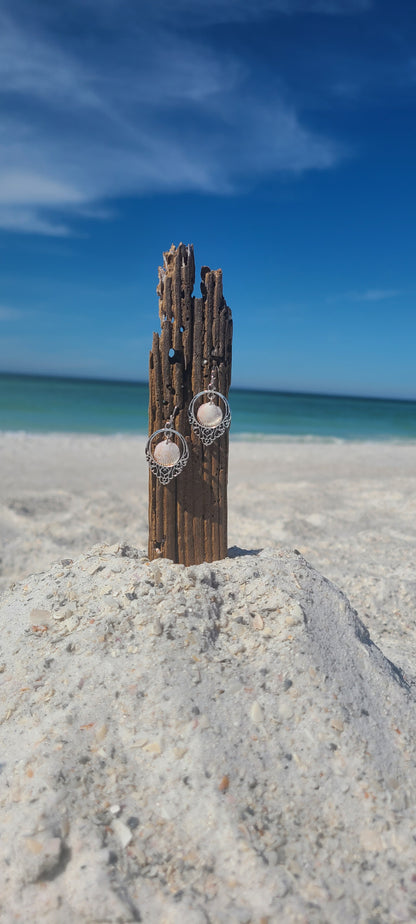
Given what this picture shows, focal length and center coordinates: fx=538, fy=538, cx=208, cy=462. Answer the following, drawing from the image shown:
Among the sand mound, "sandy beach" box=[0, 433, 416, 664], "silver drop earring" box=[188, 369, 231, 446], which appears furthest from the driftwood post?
"sandy beach" box=[0, 433, 416, 664]

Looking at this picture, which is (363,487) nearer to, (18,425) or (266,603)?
(266,603)

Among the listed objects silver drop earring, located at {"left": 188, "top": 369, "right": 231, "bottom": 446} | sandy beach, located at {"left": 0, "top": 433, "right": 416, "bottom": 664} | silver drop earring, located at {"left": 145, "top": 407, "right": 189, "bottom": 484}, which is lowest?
sandy beach, located at {"left": 0, "top": 433, "right": 416, "bottom": 664}

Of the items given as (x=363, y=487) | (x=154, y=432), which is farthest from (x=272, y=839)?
(x=363, y=487)

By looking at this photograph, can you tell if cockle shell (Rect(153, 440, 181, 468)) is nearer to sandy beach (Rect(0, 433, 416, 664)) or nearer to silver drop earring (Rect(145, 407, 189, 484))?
silver drop earring (Rect(145, 407, 189, 484))

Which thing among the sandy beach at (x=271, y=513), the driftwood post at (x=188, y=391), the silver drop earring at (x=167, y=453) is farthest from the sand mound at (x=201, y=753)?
the sandy beach at (x=271, y=513)

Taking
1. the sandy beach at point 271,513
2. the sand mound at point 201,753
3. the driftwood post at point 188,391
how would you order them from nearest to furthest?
the sand mound at point 201,753 < the driftwood post at point 188,391 < the sandy beach at point 271,513

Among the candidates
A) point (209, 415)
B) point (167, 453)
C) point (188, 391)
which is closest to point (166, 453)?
point (167, 453)

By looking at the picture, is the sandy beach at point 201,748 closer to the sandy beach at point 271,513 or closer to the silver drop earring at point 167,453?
the silver drop earring at point 167,453

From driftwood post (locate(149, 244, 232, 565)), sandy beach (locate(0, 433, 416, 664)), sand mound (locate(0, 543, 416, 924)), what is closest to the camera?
sand mound (locate(0, 543, 416, 924))
